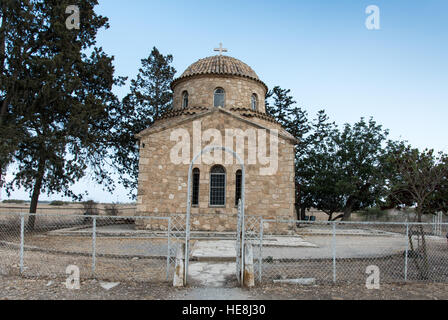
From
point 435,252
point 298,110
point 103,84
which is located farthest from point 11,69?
point 298,110

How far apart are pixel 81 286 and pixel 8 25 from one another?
47.8 ft

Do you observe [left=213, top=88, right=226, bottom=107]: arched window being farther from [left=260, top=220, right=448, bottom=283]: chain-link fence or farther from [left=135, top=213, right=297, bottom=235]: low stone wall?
[left=260, top=220, right=448, bottom=283]: chain-link fence

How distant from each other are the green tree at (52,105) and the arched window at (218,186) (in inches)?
277

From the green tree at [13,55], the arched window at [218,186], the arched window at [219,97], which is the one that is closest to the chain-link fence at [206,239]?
the arched window at [218,186]

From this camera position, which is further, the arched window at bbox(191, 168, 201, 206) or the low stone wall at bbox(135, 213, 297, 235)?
the arched window at bbox(191, 168, 201, 206)

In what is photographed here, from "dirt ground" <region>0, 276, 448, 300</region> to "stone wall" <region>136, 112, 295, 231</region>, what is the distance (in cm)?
874

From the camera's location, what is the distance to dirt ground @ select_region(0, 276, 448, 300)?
20.3ft

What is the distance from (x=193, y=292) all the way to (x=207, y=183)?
32.4 ft

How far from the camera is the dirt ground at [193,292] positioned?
6188mm

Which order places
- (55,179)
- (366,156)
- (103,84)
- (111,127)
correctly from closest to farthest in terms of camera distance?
(55,179)
(103,84)
(111,127)
(366,156)

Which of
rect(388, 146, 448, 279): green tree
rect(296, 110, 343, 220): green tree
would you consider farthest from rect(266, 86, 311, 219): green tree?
rect(388, 146, 448, 279): green tree

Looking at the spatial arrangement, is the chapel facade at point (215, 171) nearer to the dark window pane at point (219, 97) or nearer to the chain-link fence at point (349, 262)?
the chain-link fence at point (349, 262)
